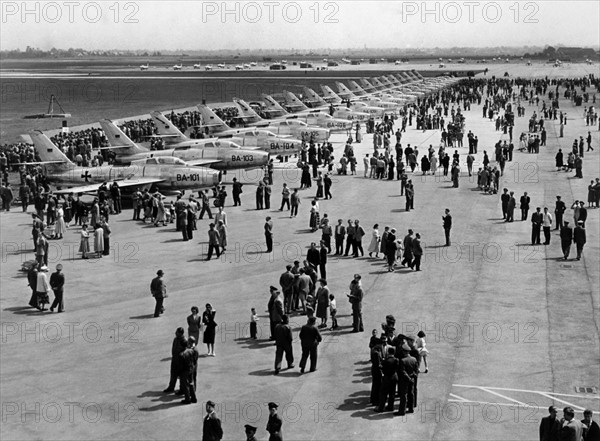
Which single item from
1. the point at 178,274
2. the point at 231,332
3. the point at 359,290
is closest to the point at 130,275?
the point at 178,274

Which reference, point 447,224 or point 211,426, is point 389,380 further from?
point 447,224

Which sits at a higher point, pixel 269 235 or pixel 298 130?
pixel 298 130

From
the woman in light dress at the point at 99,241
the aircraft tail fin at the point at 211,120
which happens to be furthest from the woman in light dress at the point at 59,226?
the aircraft tail fin at the point at 211,120

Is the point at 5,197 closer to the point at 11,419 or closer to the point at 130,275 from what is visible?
the point at 130,275

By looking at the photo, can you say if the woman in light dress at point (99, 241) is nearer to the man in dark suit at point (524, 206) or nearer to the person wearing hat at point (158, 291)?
the person wearing hat at point (158, 291)

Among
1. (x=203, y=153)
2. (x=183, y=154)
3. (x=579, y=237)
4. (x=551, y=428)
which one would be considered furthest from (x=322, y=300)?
(x=183, y=154)
